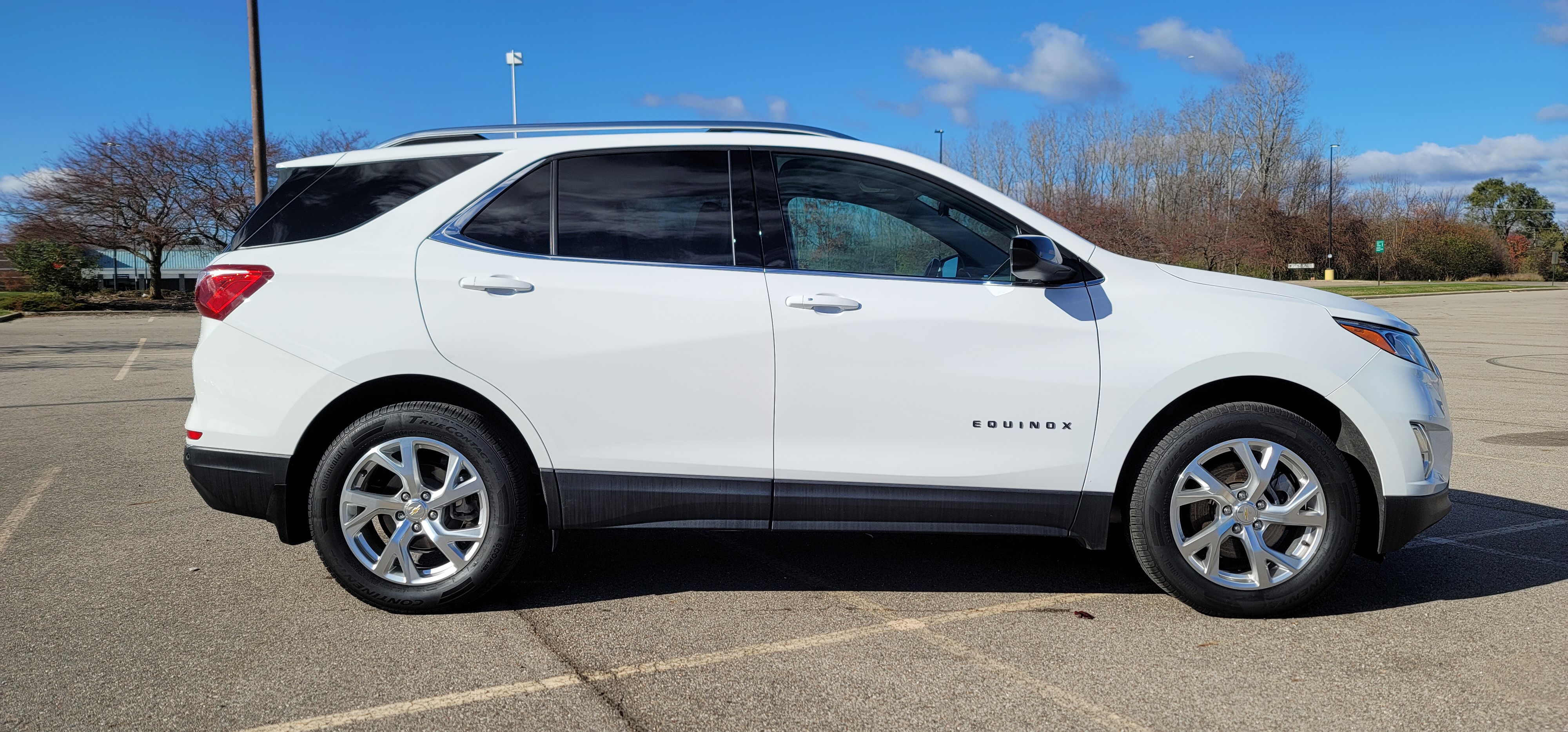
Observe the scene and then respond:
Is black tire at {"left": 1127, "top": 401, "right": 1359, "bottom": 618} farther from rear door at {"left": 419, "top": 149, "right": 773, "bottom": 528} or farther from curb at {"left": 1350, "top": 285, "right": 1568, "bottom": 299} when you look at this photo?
curb at {"left": 1350, "top": 285, "right": 1568, "bottom": 299}

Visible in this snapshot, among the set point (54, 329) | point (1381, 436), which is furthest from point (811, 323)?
point (54, 329)

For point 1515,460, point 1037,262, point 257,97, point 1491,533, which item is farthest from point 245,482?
point 257,97

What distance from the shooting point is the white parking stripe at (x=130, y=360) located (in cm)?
1262

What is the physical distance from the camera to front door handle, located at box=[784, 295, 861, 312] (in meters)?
3.70

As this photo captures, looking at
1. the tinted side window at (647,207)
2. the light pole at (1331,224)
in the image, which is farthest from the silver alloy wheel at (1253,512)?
the light pole at (1331,224)

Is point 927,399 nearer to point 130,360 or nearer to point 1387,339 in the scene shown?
point 1387,339

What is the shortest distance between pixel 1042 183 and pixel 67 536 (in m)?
48.3

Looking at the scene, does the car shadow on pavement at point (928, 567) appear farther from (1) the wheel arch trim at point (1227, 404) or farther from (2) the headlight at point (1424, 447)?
(2) the headlight at point (1424, 447)

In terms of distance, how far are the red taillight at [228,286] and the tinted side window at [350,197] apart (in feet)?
0.49

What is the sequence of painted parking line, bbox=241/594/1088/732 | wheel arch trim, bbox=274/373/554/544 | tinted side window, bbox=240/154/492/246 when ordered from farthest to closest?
tinted side window, bbox=240/154/492/246 < wheel arch trim, bbox=274/373/554/544 < painted parking line, bbox=241/594/1088/732

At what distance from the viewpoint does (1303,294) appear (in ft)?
13.1

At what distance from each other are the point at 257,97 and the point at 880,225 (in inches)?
537

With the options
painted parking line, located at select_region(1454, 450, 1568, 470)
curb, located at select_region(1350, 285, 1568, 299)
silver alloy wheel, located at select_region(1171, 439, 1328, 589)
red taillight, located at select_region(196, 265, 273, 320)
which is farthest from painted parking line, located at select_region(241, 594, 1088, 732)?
curb, located at select_region(1350, 285, 1568, 299)

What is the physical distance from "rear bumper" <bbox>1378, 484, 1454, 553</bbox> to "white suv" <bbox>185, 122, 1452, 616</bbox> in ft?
0.04
